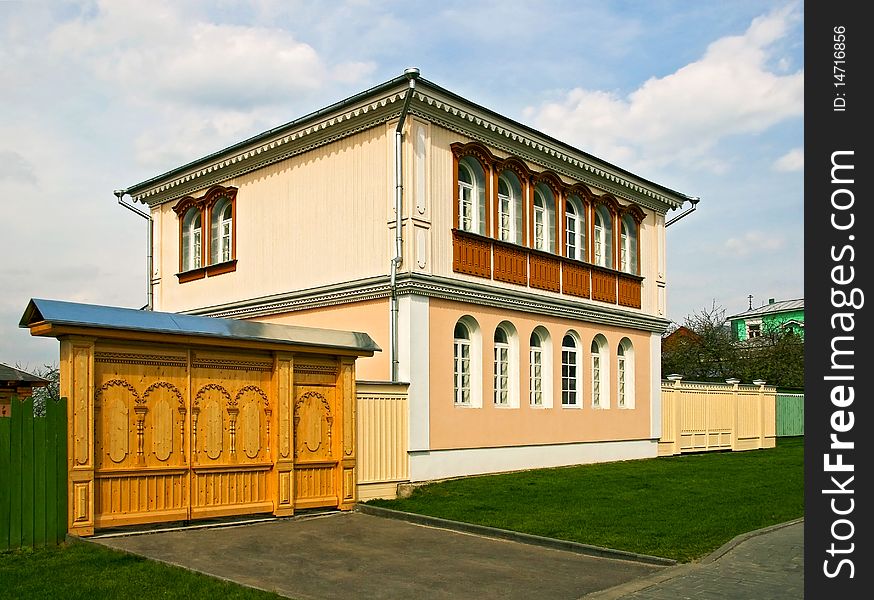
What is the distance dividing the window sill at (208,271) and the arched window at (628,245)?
9708 millimetres

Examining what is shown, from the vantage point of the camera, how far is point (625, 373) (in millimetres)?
23812

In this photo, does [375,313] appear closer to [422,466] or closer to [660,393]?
Result: [422,466]

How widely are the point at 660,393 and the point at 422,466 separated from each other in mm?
10040

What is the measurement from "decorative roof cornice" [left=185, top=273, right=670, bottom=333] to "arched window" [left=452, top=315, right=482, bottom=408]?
565 mm

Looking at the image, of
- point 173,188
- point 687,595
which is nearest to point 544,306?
point 173,188

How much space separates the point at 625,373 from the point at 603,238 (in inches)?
138

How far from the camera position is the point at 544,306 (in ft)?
66.9

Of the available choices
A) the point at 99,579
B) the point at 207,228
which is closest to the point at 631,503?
the point at 99,579

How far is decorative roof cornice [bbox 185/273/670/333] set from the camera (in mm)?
17422

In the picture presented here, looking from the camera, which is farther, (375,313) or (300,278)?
(300,278)

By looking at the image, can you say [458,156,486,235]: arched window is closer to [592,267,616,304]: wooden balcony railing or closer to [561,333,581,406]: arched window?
[561,333,581,406]: arched window

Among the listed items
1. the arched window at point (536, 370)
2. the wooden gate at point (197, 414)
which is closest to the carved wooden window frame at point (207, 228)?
the arched window at point (536, 370)

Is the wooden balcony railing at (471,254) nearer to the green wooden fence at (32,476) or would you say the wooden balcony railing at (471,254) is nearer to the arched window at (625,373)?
the arched window at (625,373)

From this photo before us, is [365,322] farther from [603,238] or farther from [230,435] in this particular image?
[603,238]
